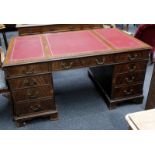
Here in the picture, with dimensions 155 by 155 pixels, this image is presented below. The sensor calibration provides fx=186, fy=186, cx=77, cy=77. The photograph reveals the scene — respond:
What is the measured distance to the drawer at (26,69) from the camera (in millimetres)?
1454

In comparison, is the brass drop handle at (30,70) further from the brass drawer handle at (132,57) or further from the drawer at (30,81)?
the brass drawer handle at (132,57)

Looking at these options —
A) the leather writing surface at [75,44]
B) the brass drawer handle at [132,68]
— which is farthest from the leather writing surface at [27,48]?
the brass drawer handle at [132,68]

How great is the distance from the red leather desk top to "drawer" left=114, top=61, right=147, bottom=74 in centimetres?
16

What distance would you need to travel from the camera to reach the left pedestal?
1489 millimetres

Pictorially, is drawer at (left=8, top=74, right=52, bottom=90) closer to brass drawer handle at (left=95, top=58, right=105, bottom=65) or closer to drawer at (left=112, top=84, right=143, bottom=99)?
brass drawer handle at (left=95, top=58, right=105, bottom=65)

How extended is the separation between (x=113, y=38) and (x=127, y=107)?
737mm

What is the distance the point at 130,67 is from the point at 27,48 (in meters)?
0.96

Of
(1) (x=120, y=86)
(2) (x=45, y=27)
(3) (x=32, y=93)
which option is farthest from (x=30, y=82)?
(2) (x=45, y=27)

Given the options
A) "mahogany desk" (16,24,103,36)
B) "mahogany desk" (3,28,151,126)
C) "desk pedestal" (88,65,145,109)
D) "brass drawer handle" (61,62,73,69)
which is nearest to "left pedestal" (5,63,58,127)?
"mahogany desk" (3,28,151,126)

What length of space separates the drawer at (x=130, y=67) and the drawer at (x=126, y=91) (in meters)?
0.19

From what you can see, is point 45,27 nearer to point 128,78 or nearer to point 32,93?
point 32,93
